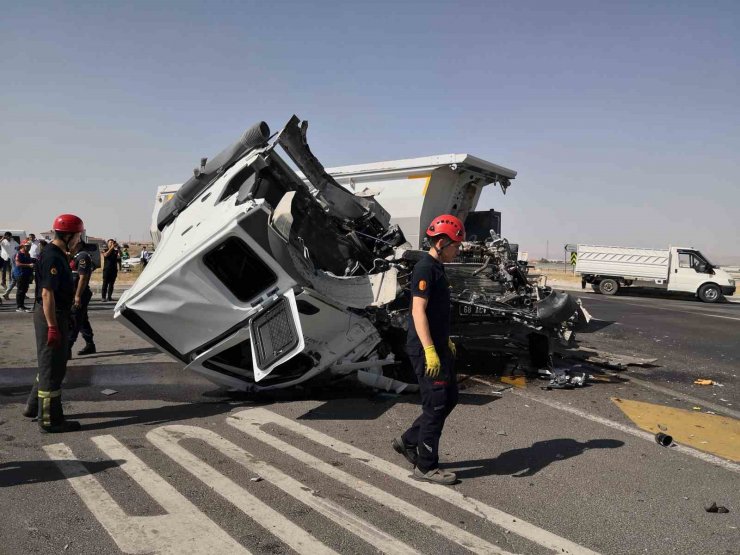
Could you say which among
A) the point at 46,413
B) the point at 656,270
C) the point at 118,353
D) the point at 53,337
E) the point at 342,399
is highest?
the point at 656,270

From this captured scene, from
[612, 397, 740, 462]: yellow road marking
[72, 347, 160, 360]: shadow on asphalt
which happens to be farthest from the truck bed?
[72, 347, 160, 360]: shadow on asphalt

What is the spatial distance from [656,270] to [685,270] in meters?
1.08

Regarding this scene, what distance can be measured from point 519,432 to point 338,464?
5.51 ft

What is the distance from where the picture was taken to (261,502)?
316cm

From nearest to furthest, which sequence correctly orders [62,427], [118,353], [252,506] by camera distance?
[252,506]
[62,427]
[118,353]

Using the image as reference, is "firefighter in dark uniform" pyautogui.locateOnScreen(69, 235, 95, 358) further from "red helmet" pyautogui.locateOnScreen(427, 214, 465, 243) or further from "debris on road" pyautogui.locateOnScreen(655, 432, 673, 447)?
"debris on road" pyautogui.locateOnScreen(655, 432, 673, 447)

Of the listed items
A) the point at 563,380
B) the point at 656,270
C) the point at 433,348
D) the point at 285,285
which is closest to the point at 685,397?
the point at 563,380

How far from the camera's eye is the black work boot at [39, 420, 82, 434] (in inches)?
167

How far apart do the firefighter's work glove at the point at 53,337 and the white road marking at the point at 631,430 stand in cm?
441

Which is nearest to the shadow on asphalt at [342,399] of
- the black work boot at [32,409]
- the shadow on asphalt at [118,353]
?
the black work boot at [32,409]

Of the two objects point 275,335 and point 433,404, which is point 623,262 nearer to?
point 275,335

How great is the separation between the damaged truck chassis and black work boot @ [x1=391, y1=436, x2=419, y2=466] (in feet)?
3.39

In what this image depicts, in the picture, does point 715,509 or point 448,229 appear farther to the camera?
point 448,229

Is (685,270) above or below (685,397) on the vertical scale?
above
